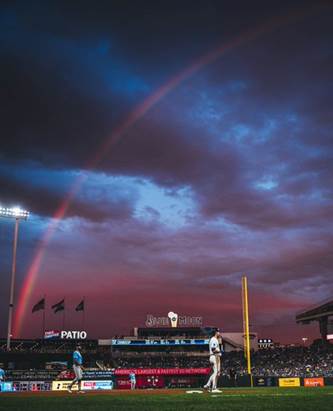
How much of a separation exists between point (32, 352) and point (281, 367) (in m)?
36.0

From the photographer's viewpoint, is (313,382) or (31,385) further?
(313,382)

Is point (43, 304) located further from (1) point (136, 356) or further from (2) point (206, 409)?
(2) point (206, 409)

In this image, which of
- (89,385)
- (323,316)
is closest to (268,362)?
(323,316)

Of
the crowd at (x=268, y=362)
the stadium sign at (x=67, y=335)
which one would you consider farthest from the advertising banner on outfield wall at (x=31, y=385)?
the stadium sign at (x=67, y=335)

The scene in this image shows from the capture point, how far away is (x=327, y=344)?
234 feet

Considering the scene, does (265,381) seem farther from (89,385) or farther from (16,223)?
(16,223)

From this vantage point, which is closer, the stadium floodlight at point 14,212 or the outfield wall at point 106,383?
the outfield wall at point 106,383

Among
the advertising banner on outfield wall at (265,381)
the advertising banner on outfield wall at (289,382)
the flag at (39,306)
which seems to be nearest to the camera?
the advertising banner on outfield wall at (289,382)

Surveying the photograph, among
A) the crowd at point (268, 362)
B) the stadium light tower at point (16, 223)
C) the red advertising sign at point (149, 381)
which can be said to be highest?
the stadium light tower at point (16, 223)

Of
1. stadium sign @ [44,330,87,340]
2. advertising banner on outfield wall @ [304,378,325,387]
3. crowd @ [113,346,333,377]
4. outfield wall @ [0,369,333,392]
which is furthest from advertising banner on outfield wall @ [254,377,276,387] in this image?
stadium sign @ [44,330,87,340]

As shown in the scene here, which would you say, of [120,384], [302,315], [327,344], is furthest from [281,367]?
[120,384]

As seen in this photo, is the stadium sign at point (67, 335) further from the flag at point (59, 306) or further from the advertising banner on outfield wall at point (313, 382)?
the advertising banner on outfield wall at point (313, 382)

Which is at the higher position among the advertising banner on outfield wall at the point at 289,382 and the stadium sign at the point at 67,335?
the stadium sign at the point at 67,335

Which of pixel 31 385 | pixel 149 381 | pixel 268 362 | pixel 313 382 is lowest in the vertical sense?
pixel 149 381
